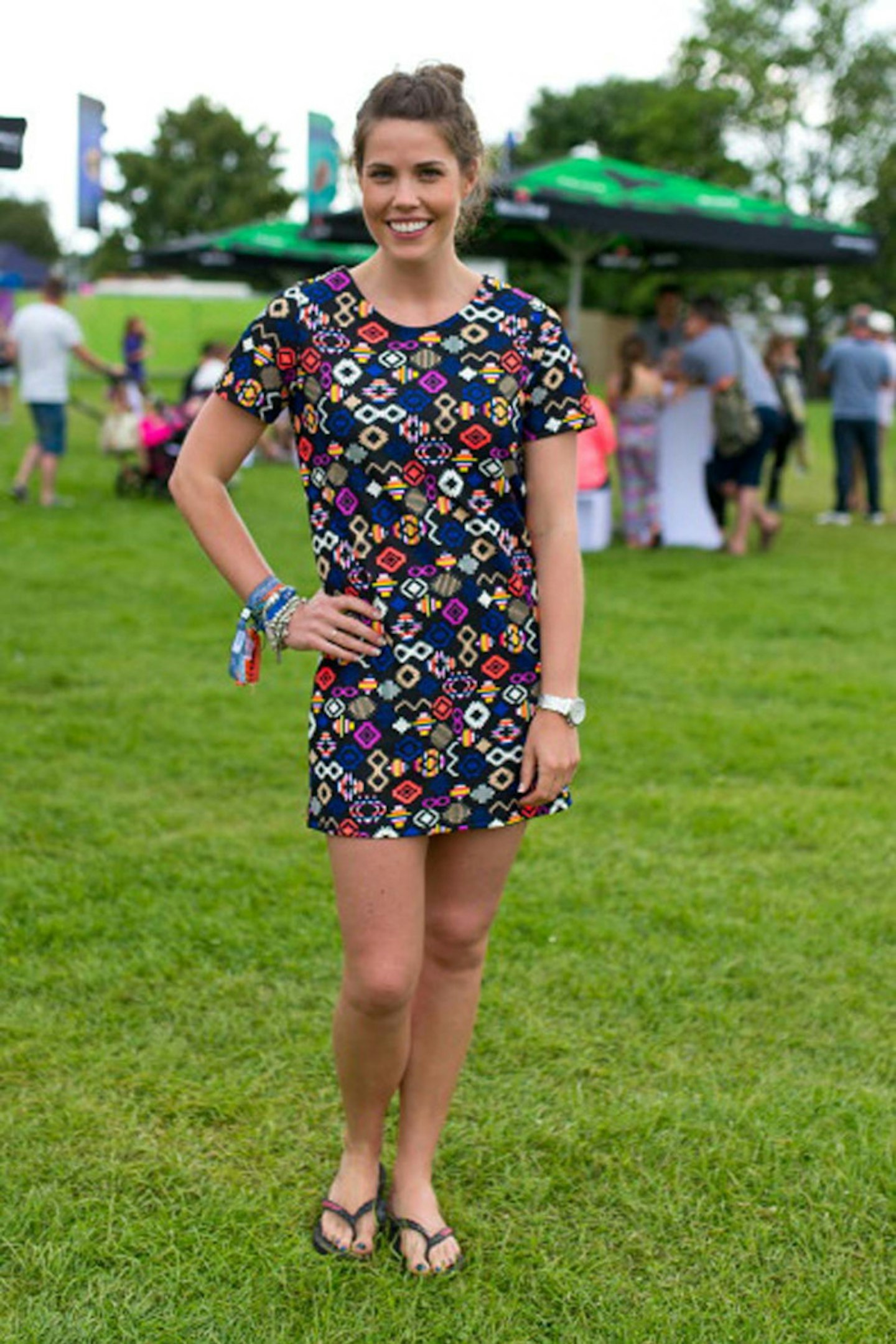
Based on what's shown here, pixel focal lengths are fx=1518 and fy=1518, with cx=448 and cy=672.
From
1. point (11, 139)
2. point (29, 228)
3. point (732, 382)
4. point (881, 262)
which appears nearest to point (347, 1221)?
point (11, 139)

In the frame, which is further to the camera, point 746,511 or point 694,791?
point 746,511

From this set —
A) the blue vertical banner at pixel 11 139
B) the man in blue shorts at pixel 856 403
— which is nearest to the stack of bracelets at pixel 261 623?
the blue vertical banner at pixel 11 139

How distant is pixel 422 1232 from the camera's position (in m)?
2.79

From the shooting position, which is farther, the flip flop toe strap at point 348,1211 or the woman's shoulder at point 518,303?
the flip flop toe strap at point 348,1211

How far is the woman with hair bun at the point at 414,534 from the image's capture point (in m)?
2.41

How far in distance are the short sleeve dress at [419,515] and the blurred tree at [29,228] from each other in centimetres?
8694

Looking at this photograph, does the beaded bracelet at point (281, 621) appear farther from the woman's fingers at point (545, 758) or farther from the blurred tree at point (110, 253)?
the blurred tree at point (110, 253)

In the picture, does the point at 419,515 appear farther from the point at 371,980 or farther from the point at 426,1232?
the point at 426,1232

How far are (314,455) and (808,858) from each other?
2909mm

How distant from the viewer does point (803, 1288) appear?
8.91ft

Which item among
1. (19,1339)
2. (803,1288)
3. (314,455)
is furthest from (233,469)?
(803,1288)

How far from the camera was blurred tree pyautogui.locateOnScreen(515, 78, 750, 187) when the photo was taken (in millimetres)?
52750

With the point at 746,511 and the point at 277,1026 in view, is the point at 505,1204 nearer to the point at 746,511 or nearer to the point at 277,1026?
the point at 277,1026

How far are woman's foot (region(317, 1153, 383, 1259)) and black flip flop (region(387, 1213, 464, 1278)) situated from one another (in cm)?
5
